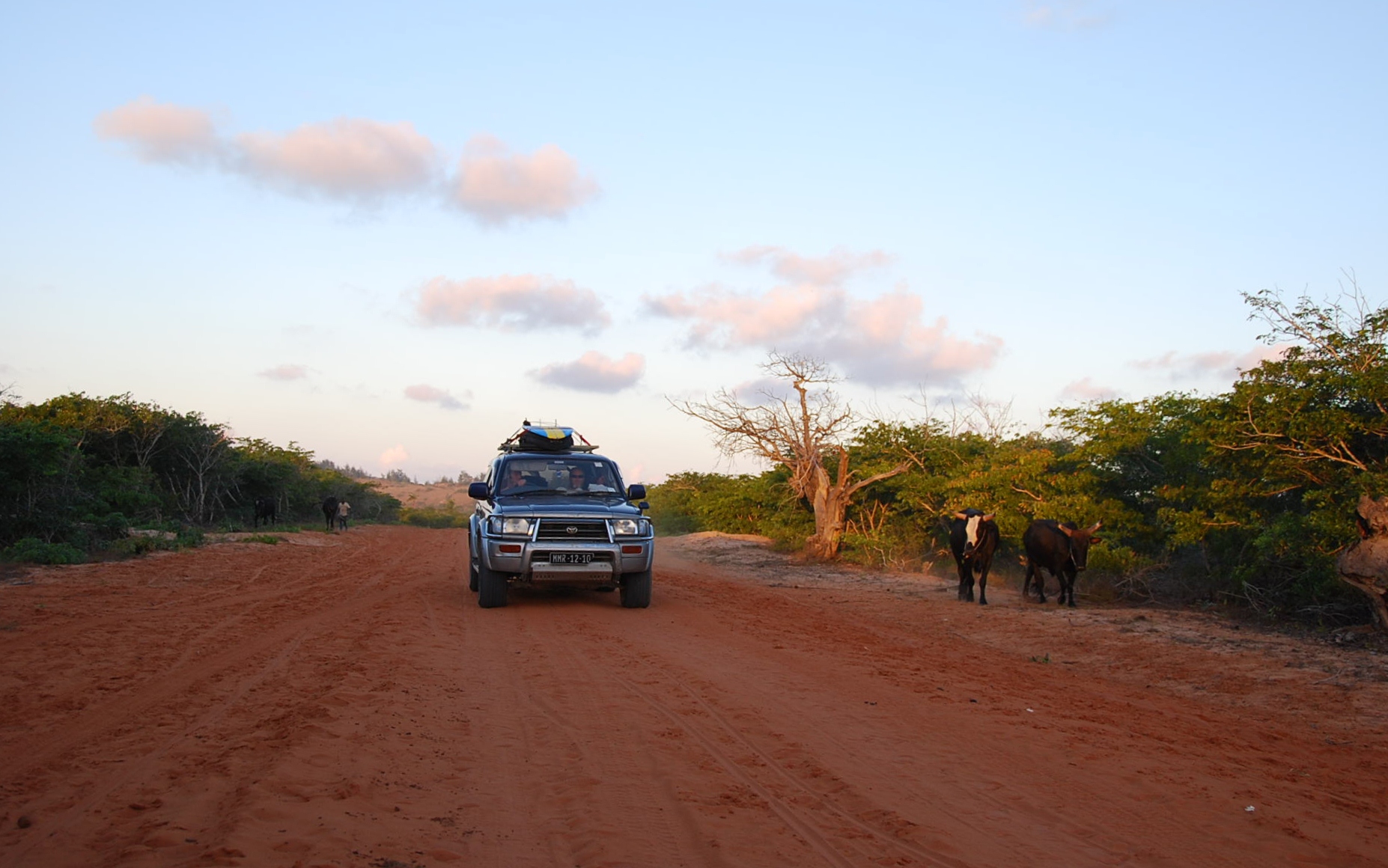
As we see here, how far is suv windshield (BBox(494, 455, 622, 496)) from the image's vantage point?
13.0 meters

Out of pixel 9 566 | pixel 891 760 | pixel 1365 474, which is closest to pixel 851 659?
pixel 891 760

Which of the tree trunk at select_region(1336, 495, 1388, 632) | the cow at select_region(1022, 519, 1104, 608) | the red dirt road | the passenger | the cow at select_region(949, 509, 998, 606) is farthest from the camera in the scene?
the cow at select_region(949, 509, 998, 606)

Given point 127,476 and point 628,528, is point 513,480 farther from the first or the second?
point 127,476

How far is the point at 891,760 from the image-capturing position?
5.60 meters

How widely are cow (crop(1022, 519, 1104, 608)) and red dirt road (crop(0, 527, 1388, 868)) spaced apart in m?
2.83

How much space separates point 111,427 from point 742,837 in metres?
30.1

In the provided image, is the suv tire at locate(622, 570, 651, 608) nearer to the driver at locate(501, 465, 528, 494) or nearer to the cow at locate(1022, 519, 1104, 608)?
the driver at locate(501, 465, 528, 494)

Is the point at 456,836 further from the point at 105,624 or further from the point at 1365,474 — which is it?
the point at 1365,474

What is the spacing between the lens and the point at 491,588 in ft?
39.1

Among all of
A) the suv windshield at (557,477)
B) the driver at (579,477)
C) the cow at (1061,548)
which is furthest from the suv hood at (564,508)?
the cow at (1061,548)

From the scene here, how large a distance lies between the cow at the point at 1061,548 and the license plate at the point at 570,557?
23.2 feet

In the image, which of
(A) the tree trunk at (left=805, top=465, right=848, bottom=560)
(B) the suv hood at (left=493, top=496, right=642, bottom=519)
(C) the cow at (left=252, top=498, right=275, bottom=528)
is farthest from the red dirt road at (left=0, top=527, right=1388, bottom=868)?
(C) the cow at (left=252, top=498, right=275, bottom=528)

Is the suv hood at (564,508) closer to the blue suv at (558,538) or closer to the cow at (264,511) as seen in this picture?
the blue suv at (558,538)

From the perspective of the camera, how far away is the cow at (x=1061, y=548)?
14.1m
